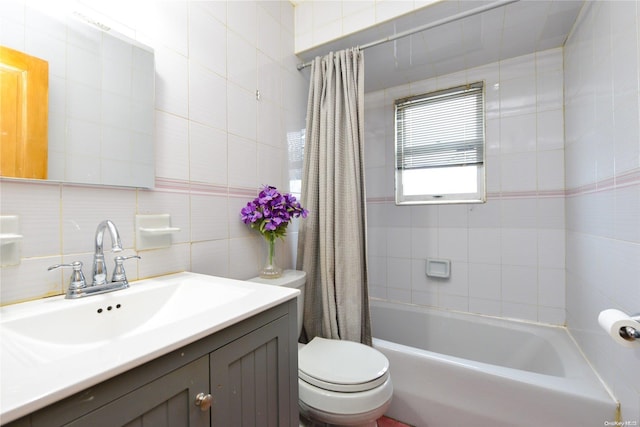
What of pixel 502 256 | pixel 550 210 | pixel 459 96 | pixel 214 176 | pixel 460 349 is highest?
pixel 459 96

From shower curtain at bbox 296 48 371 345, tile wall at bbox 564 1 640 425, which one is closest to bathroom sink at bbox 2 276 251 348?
shower curtain at bbox 296 48 371 345

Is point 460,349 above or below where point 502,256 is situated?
below

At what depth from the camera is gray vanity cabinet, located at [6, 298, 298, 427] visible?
440mm

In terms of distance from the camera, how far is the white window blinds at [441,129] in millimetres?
1960

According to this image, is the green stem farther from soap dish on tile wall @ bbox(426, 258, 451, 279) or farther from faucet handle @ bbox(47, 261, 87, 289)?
soap dish on tile wall @ bbox(426, 258, 451, 279)

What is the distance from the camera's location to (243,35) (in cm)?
147

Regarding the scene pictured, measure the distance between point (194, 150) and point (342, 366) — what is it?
44.1 inches

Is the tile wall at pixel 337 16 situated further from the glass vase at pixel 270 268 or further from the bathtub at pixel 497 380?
the bathtub at pixel 497 380

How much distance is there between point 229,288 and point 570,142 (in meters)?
1.99

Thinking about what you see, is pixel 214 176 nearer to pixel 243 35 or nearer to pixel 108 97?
pixel 108 97

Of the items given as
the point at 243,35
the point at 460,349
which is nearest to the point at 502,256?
the point at 460,349

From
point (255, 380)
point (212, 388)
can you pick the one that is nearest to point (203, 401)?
point (212, 388)

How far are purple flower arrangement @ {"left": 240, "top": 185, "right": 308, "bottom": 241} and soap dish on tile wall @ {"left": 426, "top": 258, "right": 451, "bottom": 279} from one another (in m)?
1.20

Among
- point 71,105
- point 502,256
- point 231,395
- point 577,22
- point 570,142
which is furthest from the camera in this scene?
point 502,256
